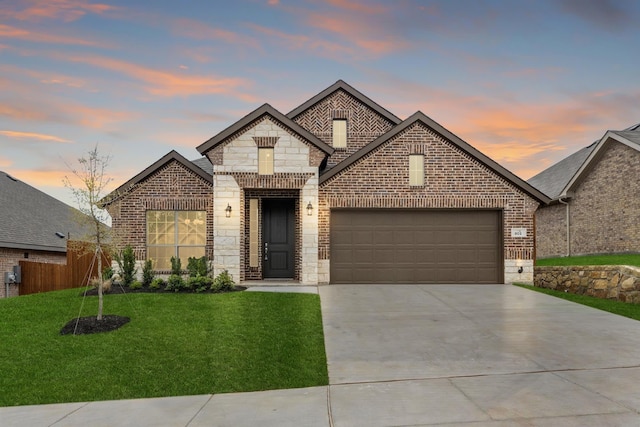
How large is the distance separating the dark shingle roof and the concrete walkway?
1697cm

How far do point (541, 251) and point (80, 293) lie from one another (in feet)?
81.2

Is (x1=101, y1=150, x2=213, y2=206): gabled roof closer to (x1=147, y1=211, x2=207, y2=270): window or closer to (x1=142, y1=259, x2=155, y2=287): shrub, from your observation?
(x1=147, y1=211, x2=207, y2=270): window

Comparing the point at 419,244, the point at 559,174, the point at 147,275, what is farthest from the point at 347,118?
the point at 559,174

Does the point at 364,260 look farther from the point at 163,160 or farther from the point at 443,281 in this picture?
the point at 163,160

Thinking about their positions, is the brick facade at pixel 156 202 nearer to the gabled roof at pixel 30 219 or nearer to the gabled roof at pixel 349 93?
the gabled roof at pixel 30 219

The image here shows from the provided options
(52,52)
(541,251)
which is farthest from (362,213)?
(541,251)

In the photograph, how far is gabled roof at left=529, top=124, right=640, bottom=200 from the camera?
A: 67.4 feet

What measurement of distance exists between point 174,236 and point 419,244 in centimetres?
864

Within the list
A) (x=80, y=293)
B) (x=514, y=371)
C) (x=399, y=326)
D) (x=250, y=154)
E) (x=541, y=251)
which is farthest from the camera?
(x=541, y=251)

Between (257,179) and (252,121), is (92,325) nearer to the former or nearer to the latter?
(257,179)

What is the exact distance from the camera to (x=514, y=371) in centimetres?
621

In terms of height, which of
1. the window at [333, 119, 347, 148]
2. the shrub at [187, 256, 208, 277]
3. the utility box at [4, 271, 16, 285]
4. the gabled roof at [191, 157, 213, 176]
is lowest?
the utility box at [4, 271, 16, 285]

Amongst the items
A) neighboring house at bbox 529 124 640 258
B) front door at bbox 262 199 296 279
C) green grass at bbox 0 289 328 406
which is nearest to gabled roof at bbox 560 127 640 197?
neighboring house at bbox 529 124 640 258

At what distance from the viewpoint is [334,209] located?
49.6ft
